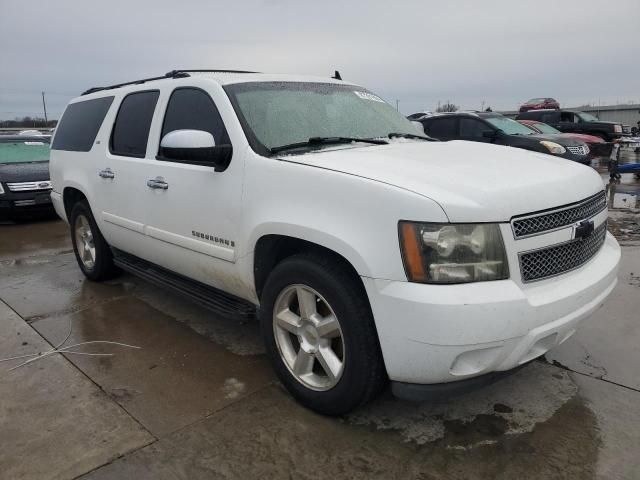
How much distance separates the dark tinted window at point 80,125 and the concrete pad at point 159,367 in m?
1.65

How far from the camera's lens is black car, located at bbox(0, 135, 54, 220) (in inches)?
347

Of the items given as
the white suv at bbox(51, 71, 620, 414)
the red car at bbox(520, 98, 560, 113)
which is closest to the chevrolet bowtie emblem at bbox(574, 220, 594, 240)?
the white suv at bbox(51, 71, 620, 414)

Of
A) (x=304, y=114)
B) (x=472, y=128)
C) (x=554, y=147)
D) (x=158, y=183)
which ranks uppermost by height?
(x=304, y=114)

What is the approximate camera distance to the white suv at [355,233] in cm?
233

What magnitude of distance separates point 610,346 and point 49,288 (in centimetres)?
491

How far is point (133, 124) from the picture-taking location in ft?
14.4

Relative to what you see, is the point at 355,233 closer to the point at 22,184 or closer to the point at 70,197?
the point at 70,197

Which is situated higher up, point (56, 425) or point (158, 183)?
point (158, 183)

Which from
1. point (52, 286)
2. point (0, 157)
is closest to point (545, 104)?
point (0, 157)

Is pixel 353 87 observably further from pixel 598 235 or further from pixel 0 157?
pixel 0 157

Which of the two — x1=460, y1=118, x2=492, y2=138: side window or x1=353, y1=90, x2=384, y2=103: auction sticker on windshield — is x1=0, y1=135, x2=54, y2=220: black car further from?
x1=460, y1=118, x2=492, y2=138: side window

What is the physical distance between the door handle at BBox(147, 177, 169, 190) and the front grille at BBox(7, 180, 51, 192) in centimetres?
618

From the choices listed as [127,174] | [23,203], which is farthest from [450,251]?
[23,203]

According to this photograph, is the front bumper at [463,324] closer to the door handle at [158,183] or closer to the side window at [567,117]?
the door handle at [158,183]
